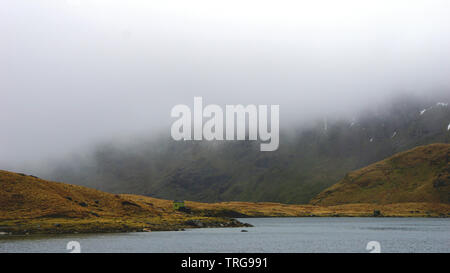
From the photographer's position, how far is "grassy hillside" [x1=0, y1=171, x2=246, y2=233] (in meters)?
142

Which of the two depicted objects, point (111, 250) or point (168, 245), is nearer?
point (111, 250)

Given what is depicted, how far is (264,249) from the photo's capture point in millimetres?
104125

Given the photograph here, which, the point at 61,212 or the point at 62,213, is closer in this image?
the point at 62,213

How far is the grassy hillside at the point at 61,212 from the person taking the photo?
142375 millimetres

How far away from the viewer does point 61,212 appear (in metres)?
162

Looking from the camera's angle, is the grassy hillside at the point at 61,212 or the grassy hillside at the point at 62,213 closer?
the grassy hillside at the point at 62,213

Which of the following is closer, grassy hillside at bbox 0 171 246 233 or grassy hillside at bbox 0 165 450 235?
grassy hillside at bbox 0 165 450 235

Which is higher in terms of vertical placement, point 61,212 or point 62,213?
point 61,212
